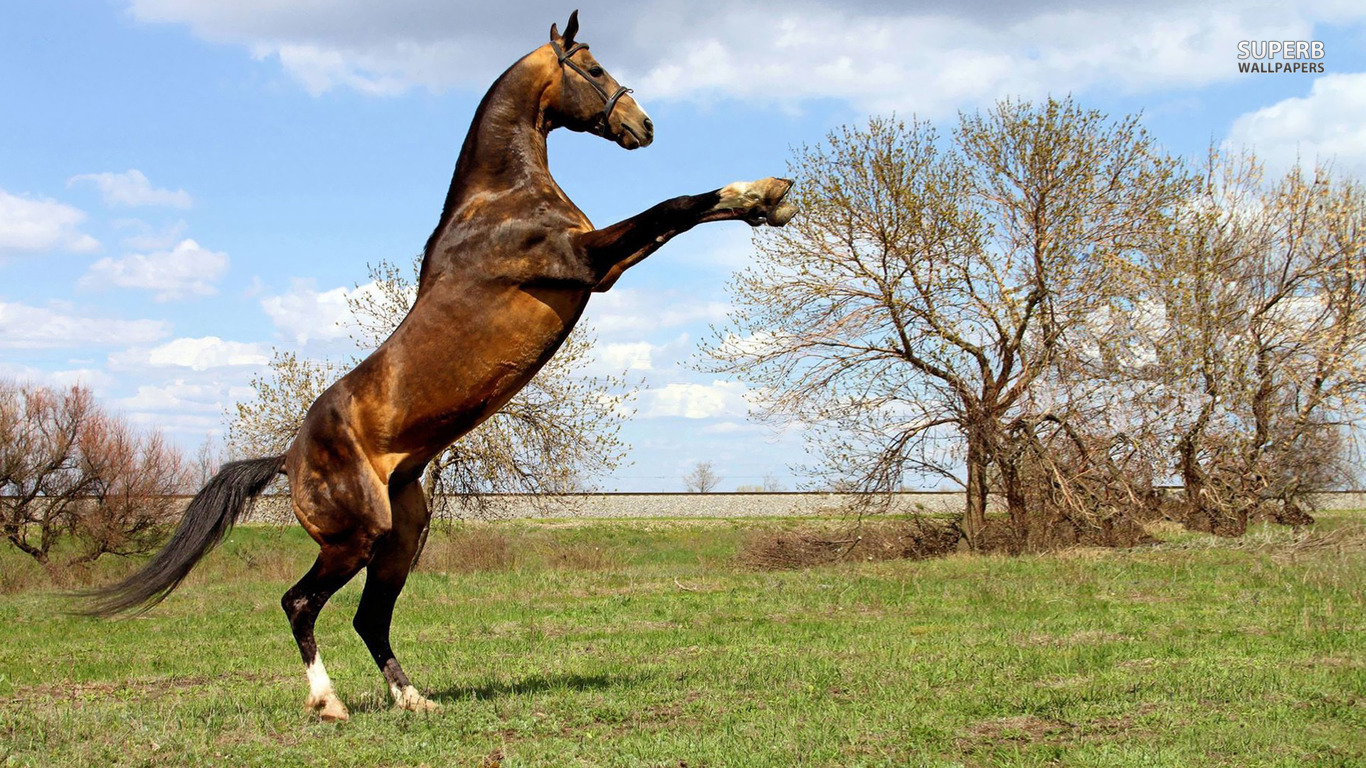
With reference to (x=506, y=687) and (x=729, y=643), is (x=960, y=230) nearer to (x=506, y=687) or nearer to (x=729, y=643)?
(x=729, y=643)

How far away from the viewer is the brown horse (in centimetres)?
644

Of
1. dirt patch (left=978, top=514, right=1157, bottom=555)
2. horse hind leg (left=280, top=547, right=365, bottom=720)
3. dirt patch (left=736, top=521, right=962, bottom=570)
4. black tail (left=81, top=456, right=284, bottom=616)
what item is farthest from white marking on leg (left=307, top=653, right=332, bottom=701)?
dirt patch (left=978, top=514, right=1157, bottom=555)

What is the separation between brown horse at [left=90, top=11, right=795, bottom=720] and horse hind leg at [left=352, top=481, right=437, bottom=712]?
15mm

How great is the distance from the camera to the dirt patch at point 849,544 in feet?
79.7

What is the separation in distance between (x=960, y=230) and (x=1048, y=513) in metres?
6.20

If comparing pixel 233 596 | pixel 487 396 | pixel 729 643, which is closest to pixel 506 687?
pixel 487 396

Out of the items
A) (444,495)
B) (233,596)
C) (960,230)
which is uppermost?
(960,230)

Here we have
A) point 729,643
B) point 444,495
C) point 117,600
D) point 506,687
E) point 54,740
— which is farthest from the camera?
point 444,495

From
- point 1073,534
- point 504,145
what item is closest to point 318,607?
point 504,145

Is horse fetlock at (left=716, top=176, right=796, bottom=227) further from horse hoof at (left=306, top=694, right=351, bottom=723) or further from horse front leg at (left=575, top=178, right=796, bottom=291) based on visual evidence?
horse hoof at (left=306, top=694, right=351, bottom=723)

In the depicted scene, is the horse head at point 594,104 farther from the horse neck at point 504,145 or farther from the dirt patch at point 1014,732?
the dirt patch at point 1014,732

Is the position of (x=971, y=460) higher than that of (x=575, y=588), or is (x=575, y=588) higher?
(x=971, y=460)

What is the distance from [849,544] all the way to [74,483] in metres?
18.1

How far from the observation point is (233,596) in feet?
59.6
